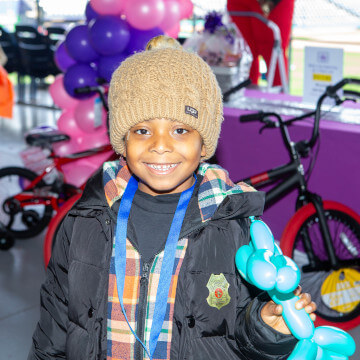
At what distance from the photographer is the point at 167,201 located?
1330mm

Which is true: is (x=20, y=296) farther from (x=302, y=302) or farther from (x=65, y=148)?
(x=302, y=302)

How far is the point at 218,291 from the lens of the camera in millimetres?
1249

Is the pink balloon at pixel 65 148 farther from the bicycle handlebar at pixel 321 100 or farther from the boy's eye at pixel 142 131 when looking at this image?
the boy's eye at pixel 142 131

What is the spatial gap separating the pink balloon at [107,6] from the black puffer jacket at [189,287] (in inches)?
105

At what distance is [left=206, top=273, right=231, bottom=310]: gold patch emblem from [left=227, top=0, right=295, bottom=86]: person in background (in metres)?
4.55

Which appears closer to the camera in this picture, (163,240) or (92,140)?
(163,240)

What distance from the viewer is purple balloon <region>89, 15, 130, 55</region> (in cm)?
362

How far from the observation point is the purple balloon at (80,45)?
3.90m

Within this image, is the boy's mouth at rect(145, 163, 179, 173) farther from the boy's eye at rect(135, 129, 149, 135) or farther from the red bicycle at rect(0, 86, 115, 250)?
the red bicycle at rect(0, 86, 115, 250)

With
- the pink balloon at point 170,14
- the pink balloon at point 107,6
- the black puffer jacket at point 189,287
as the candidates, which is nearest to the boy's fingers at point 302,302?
the black puffer jacket at point 189,287

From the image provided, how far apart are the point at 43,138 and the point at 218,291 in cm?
228

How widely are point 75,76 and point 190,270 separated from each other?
9.82 ft

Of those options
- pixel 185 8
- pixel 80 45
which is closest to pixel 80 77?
pixel 80 45

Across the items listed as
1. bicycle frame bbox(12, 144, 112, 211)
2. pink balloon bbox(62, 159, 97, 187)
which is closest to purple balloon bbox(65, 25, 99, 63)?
pink balloon bbox(62, 159, 97, 187)
